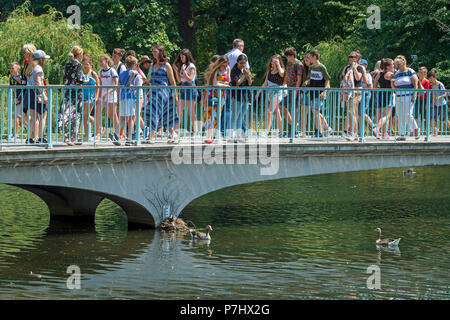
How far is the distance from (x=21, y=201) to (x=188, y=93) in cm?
677

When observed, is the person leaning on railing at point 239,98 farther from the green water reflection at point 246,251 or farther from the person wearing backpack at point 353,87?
the person wearing backpack at point 353,87

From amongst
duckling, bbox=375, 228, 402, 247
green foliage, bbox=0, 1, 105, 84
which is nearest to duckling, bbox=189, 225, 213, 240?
duckling, bbox=375, 228, 402, 247

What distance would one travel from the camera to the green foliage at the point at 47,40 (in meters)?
30.8

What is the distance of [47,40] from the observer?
31.4 metres

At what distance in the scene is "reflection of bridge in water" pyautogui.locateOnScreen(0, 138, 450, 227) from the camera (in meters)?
A: 16.9

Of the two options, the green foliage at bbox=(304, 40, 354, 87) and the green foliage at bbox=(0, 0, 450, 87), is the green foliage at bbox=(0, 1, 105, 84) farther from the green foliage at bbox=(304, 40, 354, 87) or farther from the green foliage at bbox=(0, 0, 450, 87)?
the green foliage at bbox=(304, 40, 354, 87)

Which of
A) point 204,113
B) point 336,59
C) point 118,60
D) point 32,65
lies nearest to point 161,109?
point 204,113

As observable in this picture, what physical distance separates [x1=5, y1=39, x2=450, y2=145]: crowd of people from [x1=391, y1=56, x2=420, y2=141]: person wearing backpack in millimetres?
21

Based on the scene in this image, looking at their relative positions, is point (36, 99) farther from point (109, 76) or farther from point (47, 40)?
point (47, 40)

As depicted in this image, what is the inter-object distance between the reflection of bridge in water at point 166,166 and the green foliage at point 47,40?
11001 millimetres

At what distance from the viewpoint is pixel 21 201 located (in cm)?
2366

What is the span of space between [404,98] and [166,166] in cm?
532

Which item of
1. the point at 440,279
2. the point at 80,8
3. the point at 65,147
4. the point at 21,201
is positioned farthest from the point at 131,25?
the point at 440,279
